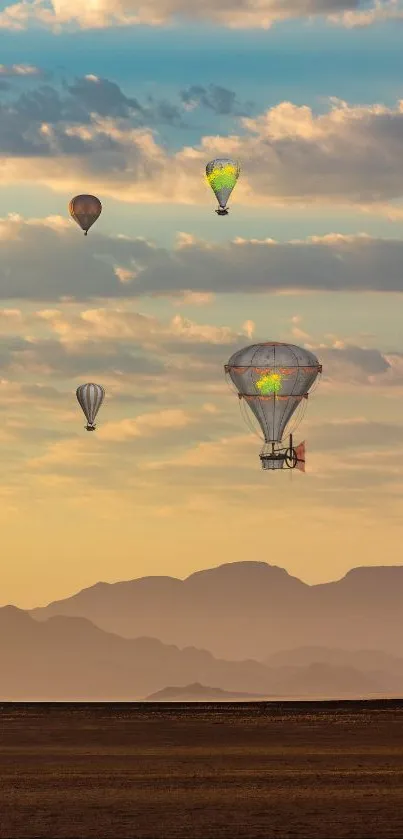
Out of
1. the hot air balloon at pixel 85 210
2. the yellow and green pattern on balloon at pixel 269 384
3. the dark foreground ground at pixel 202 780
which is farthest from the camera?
the hot air balloon at pixel 85 210

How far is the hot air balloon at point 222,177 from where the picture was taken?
12431 cm

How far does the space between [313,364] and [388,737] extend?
2038 centimetres

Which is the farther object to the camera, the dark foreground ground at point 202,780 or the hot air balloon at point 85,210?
the hot air balloon at point 85,210

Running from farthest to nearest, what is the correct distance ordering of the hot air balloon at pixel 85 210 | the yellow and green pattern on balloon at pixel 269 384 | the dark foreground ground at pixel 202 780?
1. the hot air balloon at pixel 85 210
2. the yellow and green pattern on balloon at pixel 269 384
3. the dark foreground ground at pixel 202 780

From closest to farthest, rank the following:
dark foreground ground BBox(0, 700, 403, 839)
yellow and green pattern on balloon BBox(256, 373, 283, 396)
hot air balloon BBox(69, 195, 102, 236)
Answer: dark foreground ground BBox(0, 700, 403, 839) → yellow and green pattern on balloon BBox(256, 373, 283, 396) → hot air balloon BBox(69, 195, 102, 236)

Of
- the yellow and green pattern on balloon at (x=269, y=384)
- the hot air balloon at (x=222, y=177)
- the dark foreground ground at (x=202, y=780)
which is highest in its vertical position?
the hot air balloon at (x=222, y=177)

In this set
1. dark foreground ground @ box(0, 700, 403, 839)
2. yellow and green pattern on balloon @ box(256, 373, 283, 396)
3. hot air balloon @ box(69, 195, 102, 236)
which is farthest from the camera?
hot air balloon @ box(69, 195, 102, 236)

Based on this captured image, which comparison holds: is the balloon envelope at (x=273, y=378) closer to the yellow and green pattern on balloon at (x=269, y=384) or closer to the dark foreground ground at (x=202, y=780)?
the yellow and green pattern on balloon at (x=269, y=384)

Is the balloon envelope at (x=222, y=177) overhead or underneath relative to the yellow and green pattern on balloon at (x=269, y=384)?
overhead

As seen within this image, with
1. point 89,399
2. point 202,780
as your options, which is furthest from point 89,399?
point 202,780

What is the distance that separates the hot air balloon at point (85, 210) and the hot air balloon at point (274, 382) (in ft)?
64.3

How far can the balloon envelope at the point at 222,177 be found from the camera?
408ft

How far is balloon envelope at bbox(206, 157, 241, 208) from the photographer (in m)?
124

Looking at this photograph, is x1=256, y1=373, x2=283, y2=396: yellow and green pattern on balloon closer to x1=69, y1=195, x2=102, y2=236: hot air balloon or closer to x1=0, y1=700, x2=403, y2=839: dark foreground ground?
x1=0, y1=700, x2=403, y2=839: dark foreground ground
